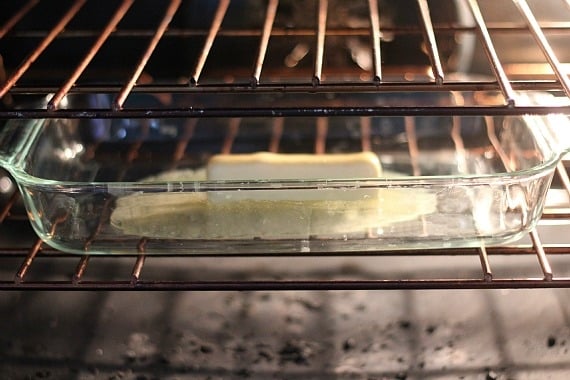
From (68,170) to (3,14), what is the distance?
7.9 inches

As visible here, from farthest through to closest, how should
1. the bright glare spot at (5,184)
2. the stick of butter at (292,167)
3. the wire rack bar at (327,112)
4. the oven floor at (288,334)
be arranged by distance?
1. the bright glare spot at (5,184)
2. the stick of butter at (292,167)
3. the oven floor at (288,334)
4. the wire rack bar at (327,112)

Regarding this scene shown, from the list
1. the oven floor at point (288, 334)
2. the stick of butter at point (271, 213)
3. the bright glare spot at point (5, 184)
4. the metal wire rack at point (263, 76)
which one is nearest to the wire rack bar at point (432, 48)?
the metal wire rack at point (263, 76)

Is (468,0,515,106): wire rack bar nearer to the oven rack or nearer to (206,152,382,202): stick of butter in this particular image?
the oven rack

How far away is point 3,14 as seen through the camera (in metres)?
0.84

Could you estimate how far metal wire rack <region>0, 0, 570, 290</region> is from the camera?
0.53 meters

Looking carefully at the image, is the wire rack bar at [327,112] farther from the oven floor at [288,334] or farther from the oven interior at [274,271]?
the oven floor at [288,334]

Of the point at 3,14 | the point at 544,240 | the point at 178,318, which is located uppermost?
the point at 3,14

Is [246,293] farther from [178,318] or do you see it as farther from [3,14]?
[3,14]

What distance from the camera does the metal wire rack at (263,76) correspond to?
533mm

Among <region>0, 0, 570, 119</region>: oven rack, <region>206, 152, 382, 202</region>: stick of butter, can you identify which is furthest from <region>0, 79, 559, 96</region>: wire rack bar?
<region>206, 152, 382, 202</region>: stick of butter

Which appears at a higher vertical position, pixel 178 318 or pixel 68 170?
pixel 68 170

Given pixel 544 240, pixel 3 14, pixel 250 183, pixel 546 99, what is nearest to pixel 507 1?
pixel 546 99

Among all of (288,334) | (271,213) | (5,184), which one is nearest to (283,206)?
(271,213)

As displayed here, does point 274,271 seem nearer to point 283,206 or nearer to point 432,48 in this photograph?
point 283,206
